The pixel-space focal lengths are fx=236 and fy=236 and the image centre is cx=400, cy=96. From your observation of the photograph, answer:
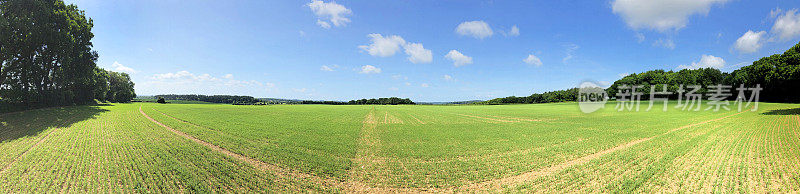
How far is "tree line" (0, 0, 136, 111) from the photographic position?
22578mm

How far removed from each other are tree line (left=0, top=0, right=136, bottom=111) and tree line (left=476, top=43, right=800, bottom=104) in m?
73.2

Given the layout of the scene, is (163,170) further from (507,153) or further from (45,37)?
(45,37)

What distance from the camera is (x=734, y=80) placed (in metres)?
63.6

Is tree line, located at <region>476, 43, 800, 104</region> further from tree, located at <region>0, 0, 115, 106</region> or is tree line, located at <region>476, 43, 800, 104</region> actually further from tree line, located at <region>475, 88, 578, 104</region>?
tree, located at <region>0, 0, 115, 106</region>

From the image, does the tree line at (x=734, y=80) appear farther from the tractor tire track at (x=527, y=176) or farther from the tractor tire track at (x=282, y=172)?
the tractor tire track at (x=282, y=172)

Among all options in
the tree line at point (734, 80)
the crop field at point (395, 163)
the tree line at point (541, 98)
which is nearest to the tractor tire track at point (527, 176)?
the crop field at point (395, 163)

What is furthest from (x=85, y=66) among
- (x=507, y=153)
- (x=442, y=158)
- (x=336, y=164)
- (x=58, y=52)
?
(x=507, y=153)

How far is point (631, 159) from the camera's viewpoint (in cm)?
998

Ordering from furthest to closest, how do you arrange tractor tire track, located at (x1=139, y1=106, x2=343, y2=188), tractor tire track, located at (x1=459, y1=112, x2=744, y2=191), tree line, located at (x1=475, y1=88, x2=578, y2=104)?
tree line, located at (x1=475, y1=88, x2=578, y2=104), tractor tire track, located at (x1=139, y1=106, x2=343, y2=188), tractor tire track, located at (x1=459, y1=112, x2=744, y2=191)

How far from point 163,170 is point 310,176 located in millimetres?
5194

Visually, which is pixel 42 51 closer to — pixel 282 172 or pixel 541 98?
pixel 282 172

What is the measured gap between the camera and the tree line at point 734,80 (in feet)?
79.5

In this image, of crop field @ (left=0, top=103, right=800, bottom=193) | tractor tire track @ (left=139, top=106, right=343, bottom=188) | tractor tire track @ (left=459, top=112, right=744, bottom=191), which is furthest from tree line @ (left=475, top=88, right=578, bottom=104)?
tractor tire track @ (left=139, top=106, right=343, bottom=188)

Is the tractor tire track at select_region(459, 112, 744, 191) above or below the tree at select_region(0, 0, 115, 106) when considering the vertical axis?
below
